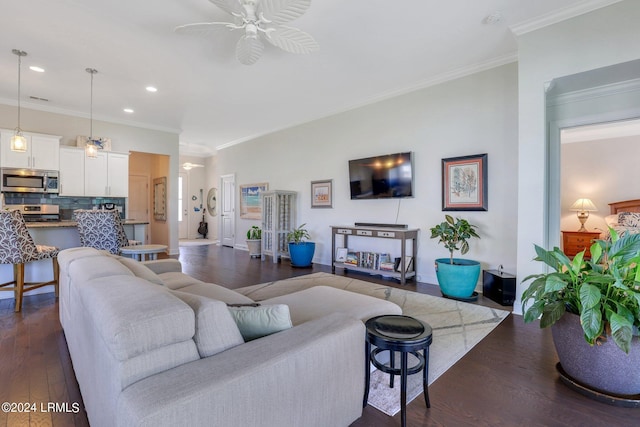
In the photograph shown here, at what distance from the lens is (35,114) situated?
5422mm

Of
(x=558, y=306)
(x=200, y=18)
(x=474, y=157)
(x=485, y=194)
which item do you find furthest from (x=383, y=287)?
(x=200, y=18)

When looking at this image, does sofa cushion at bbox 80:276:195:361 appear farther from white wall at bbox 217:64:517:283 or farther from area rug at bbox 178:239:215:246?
area rug at bbox 178:239:215:246

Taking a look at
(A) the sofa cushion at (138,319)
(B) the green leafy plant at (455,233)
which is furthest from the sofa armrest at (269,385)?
(B) the green leafy plant at (455,233)

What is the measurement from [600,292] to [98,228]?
15.4 ft

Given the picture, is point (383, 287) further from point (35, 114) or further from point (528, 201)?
point (35, 114)

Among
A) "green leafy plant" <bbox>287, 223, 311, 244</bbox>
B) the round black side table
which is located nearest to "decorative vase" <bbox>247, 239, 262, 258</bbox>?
"green leafy plant" <bbox>287, 223, 311, 244</bbox>

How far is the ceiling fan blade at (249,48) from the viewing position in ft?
8.97

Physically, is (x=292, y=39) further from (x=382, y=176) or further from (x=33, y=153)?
(x=33, y=153)

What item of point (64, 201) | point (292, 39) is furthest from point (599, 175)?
point (64, 201)

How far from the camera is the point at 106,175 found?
598cm

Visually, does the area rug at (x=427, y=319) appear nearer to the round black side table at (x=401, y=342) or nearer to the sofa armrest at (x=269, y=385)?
the round black side table at (x=401, y=342)

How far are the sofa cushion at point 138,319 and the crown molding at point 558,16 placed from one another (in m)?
3.84

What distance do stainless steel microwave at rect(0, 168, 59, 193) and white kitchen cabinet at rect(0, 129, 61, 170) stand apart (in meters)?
0.09

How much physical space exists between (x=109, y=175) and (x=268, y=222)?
10.6 feet
